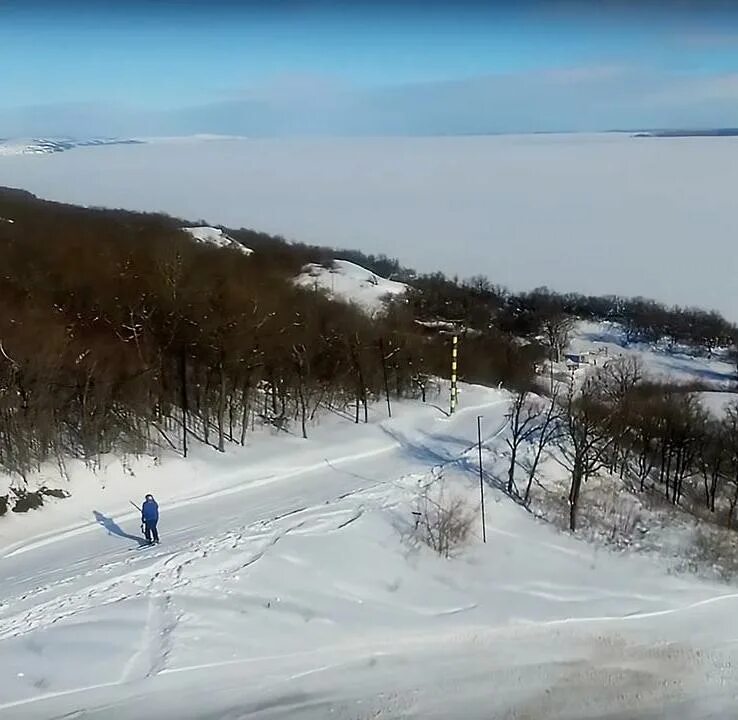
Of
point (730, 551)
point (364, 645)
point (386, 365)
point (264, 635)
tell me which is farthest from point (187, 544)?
point (386, 365)

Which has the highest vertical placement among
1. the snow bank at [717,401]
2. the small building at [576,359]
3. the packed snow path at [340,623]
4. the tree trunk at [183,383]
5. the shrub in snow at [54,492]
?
the tree trunk at [183,383]

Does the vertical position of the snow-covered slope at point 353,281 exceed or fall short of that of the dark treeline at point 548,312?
it exceeds it

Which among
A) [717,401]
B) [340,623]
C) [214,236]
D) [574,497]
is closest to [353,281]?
[214,236]

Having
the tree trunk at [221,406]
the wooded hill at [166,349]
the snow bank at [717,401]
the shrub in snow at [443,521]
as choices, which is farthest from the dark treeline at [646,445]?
the tree trunk at [221,406]

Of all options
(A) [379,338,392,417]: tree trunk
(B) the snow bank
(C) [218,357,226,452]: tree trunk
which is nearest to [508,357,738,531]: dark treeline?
(B) the snow bank

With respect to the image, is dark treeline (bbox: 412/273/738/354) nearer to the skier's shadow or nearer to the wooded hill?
the wooded hill

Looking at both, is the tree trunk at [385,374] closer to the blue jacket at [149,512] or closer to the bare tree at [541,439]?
the bare tree at [541,439]
